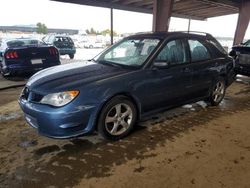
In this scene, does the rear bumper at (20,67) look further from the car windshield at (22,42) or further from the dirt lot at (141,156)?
the dirt lot at (141,156)

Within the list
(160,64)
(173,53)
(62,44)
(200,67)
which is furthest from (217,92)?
(62,44)

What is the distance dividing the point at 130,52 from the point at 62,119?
6.05 feet

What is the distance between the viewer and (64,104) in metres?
2.78

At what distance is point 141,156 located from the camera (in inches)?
113

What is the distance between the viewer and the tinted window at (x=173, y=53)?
142 inches

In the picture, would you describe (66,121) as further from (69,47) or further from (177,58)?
(69,47)

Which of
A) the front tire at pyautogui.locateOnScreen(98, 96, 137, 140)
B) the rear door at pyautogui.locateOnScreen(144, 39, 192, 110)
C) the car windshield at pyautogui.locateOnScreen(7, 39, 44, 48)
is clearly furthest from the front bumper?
the car windshield at pyautogui.locateOnScreen(7, 39, 44, 48)

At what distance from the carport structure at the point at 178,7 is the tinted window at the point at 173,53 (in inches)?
228

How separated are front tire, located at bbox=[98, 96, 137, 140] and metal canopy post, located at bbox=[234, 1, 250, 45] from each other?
1195 cm

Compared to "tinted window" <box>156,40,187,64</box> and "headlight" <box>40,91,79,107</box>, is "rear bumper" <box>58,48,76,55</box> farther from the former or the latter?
"headlight" <box>40,91,79,107</box>

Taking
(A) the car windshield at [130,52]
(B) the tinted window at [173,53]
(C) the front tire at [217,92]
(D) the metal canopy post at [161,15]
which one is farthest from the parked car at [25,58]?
(C) the front tire at [217,92]

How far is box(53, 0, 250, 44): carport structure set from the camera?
932cm

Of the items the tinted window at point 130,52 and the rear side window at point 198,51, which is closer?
the tinted window at point 130,52

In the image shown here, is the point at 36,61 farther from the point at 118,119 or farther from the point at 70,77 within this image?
the point at 118,119
